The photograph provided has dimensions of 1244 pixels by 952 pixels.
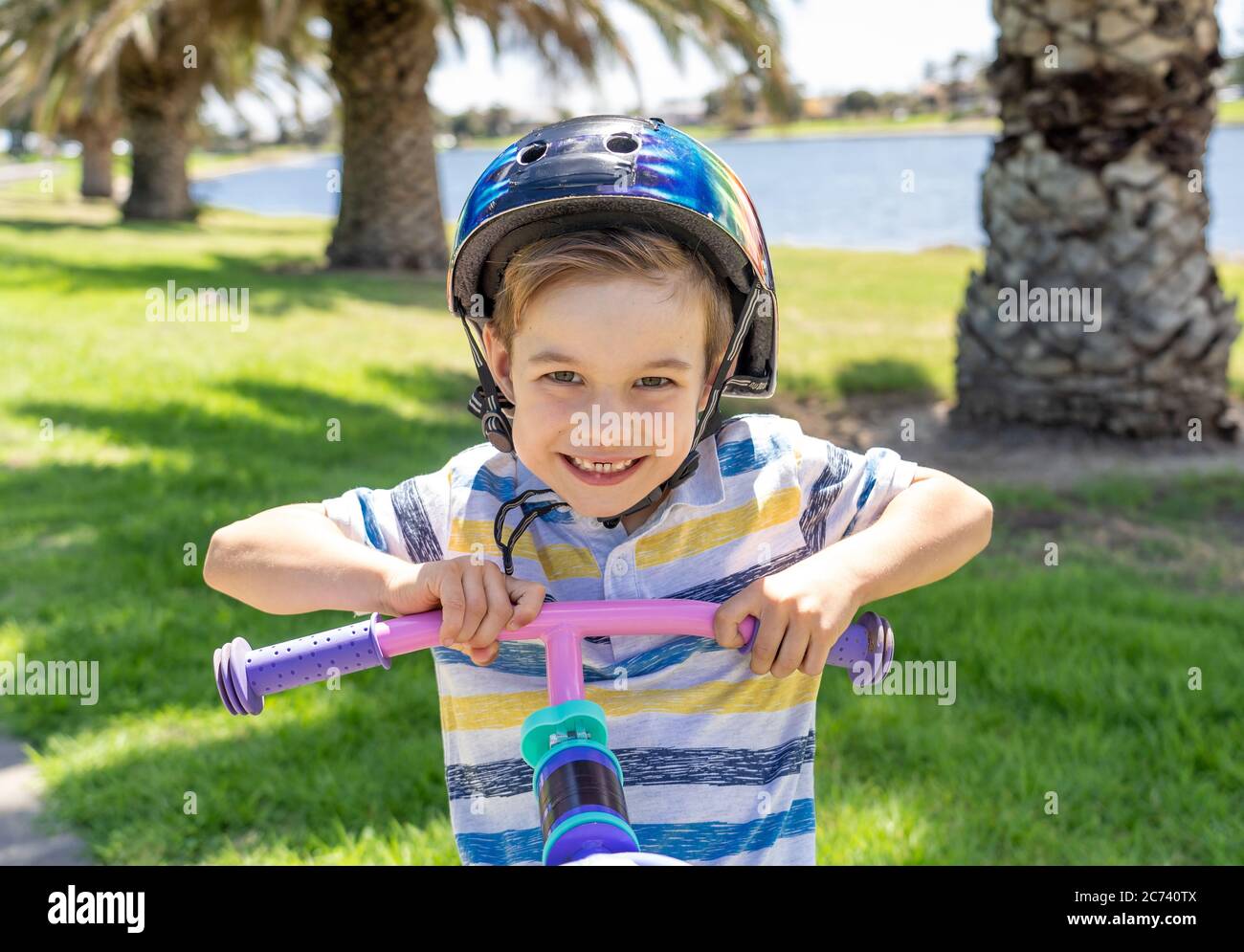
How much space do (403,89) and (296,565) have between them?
517 inches

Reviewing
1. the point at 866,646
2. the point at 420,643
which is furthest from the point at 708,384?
the point at 420,643

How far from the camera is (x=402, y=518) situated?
206 cm

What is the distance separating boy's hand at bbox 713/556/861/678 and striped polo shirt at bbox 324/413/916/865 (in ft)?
0.85

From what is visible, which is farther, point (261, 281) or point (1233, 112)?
point (1233, 112)

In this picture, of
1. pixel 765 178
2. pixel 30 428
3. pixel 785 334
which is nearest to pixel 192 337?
pixel 30 428

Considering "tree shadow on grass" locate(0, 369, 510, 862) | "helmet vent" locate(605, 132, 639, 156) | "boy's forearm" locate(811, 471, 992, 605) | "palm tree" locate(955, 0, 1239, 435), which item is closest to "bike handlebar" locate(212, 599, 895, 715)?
"boy's forearm" locate(811, 471, 992, 605)

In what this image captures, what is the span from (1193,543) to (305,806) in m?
4.05

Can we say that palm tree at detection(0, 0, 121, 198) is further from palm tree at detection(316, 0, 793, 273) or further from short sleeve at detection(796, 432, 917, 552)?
short sleeve at detection(796, 432, 917, 552)

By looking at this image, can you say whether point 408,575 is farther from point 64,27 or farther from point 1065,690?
point 64,27

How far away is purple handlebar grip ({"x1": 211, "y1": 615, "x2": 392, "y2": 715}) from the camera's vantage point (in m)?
1.67

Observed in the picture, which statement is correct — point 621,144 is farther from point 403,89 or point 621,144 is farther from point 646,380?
point 403,89

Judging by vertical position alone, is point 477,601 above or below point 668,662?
above

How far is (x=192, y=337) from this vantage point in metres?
10.1

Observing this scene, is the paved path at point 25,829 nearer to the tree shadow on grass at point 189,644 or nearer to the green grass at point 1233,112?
the tree shadow on grass at point 189,644
